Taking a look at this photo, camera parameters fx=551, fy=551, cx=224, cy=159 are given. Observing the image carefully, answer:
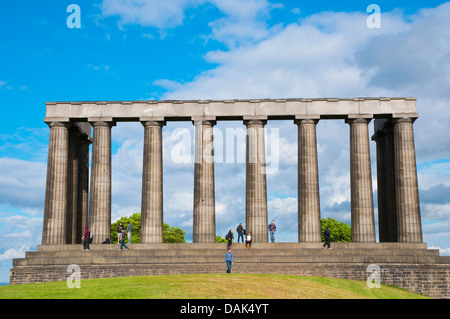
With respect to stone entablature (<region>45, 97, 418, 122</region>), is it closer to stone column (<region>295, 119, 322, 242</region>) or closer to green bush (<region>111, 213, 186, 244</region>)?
stone column (<region>295, 119, 322, 242</region>)

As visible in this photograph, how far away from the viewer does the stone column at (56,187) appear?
63406 millimetres

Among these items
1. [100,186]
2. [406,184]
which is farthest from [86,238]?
[406,184]

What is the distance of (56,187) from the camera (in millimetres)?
64438

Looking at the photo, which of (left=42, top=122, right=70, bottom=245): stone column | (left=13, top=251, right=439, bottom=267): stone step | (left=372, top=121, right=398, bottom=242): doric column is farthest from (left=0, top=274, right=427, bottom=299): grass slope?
(left=372, top=121, right=398, bottom=242): doric column

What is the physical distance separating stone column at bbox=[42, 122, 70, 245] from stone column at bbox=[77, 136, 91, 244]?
6219 mm

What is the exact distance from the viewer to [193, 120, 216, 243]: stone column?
62.2 m

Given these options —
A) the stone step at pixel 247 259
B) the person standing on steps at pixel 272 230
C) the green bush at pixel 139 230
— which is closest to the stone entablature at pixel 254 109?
the person standing on steps at pixel 272 230

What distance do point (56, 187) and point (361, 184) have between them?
35306 millimetres

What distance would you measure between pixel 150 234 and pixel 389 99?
105ft

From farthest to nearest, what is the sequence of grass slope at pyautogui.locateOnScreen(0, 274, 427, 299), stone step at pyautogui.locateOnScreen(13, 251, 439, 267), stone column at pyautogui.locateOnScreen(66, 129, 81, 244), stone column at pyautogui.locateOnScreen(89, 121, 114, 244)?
stone column at pyautogui.locateOnScreen(66, 129, 81, 244)
stone column at pyautogui.locateOnScreen(89, 121, 114, 244)
stone step at pyautogui.locateOnScreen(13, 251, 439, 267)
grass slope at pyautogui.locateOnScreen(0, 274, 427, 299)

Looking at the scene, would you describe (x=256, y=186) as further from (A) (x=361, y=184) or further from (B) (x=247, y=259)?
(A) (x=361, y=184)

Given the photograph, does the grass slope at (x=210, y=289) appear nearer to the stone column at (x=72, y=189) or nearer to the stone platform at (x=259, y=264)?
the stone platform at (x=259, y=264)
